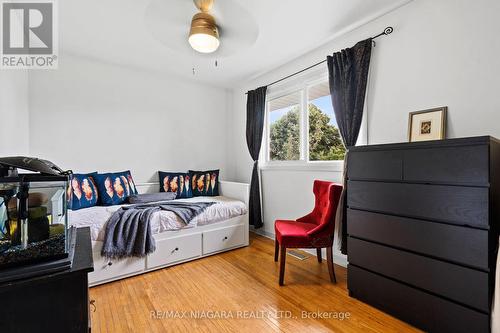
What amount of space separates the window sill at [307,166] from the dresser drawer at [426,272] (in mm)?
844

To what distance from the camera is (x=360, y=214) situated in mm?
1831

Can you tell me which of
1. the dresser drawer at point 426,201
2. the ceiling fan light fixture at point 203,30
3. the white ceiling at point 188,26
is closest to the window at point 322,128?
the white ceiling at point 188,26

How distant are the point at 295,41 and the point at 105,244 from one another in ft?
9.10

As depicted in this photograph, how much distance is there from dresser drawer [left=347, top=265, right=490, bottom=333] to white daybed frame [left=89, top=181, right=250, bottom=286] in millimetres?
1485

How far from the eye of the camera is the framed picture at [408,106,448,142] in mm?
1753

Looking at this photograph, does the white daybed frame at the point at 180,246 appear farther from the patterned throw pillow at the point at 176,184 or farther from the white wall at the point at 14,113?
the white wall at the point at 14,113

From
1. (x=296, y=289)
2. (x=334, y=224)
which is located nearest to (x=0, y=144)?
(x=296, y=289)

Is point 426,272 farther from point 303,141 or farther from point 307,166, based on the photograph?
point 303,141

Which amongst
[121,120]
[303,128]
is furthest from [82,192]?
[303,128]

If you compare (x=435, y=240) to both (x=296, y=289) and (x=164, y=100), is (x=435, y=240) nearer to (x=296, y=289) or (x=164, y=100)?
(x=296, y=289)

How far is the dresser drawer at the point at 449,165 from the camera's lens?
1.28 meters

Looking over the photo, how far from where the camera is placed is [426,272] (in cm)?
147

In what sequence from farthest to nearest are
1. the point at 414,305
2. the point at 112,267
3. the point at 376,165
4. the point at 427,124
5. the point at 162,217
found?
the point at 162,217
the point at 112,267
the point at 427,124
the point at 376,165
the point at 414,305

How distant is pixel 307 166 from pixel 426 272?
1547mm
